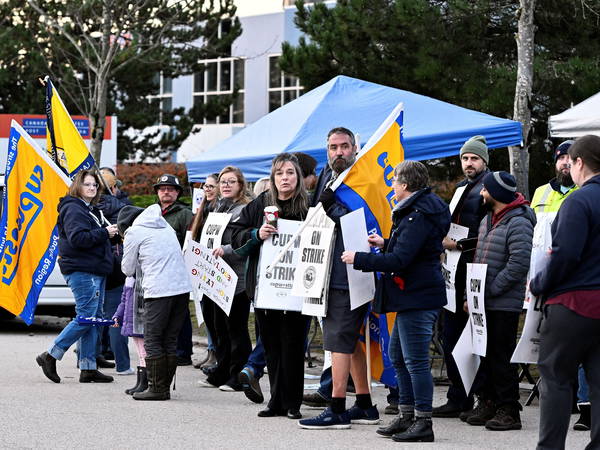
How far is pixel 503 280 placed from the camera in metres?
8.48

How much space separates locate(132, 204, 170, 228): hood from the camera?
32.8 feet

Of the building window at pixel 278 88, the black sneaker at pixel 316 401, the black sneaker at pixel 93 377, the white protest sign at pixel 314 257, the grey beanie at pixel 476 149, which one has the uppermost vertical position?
the building window at pixel 278 88

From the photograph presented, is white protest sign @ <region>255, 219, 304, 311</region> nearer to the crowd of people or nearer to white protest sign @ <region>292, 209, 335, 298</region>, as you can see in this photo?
the crowd of people

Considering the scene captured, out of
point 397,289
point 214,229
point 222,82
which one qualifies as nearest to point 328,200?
point 397,289

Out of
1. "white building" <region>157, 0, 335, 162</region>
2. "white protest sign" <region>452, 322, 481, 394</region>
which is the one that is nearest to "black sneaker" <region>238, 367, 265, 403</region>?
"white protest sign" <region>452, 322, 481, 394</region>

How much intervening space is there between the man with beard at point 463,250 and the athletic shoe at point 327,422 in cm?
101

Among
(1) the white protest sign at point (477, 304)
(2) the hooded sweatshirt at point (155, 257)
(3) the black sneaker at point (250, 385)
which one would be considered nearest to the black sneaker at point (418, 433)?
(1) the white protest sign at point (477, 304)

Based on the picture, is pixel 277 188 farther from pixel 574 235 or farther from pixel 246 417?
pixel 574 235

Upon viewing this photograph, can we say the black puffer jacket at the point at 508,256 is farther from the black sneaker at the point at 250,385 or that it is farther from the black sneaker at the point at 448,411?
the black sneaker at the point at 250,385

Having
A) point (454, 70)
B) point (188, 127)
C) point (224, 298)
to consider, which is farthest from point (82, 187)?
point (188, 127)

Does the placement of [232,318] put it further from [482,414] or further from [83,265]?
[482,414]

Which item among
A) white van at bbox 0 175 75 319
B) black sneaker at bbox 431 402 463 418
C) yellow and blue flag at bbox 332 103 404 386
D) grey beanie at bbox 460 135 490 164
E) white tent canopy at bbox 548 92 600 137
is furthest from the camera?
white van at bbox 0 175 75 319

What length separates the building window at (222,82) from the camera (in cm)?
4172

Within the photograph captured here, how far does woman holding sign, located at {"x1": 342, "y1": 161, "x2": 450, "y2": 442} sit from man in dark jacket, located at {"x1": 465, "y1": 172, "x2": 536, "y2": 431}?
0.75 m
